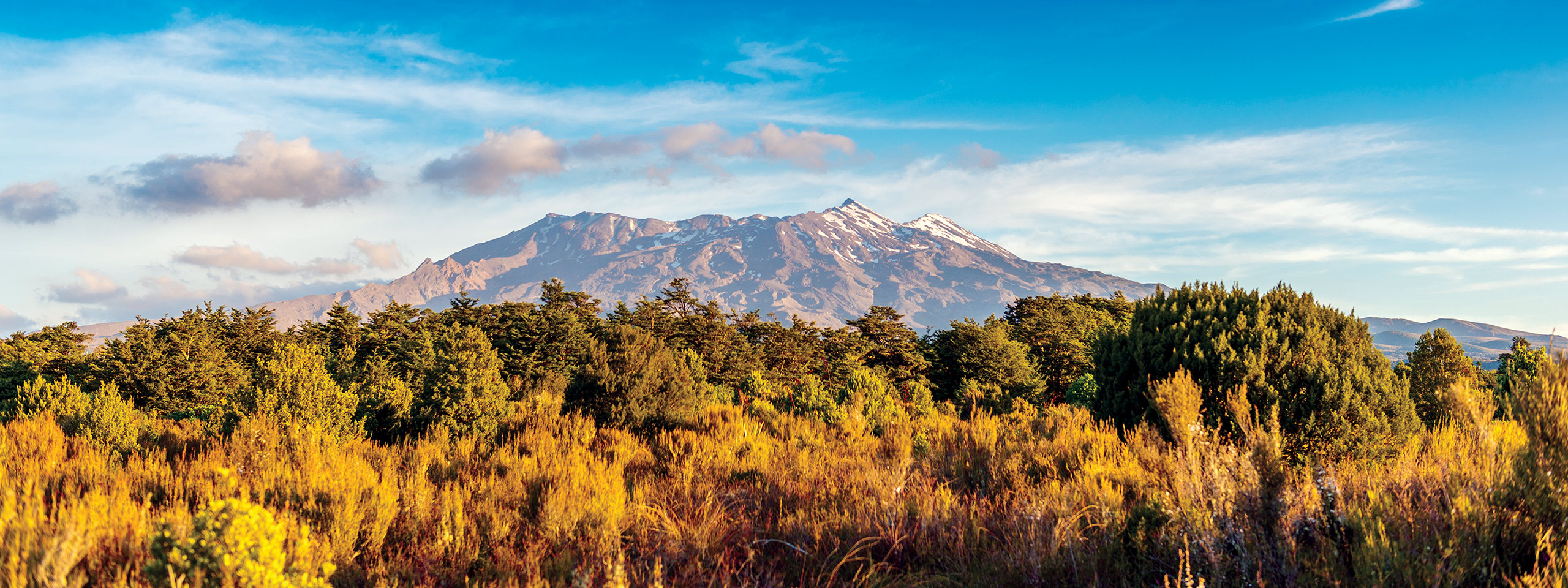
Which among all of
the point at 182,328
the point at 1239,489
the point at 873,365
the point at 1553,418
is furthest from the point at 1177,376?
the point at 182,328

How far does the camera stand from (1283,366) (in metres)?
6.52

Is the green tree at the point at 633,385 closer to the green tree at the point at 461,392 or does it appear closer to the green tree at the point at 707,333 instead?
the green tree at the point at 461,392

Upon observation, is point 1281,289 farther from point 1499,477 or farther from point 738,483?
point 738,483

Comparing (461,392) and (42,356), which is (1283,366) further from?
(42,356)

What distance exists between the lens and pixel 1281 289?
725cm

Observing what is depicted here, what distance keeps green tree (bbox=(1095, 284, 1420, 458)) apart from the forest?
0.03 metres

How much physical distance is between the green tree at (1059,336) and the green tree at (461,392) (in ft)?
55.4

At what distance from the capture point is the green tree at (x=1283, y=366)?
20.2 feet

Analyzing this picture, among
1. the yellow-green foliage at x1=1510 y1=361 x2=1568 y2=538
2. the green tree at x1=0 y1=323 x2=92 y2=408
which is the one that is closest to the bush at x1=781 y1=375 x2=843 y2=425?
the yellow-green foliage at x1=1510 y1=361 x2=1568 y2=538

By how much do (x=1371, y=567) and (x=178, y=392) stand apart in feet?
102

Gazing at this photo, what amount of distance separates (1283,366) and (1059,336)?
26.4 metres

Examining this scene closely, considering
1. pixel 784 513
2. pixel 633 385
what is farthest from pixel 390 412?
pixel 784 513

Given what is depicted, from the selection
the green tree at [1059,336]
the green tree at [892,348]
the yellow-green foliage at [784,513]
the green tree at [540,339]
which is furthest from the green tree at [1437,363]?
the green tree at [540,339]

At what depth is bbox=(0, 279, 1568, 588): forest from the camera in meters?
3.28
